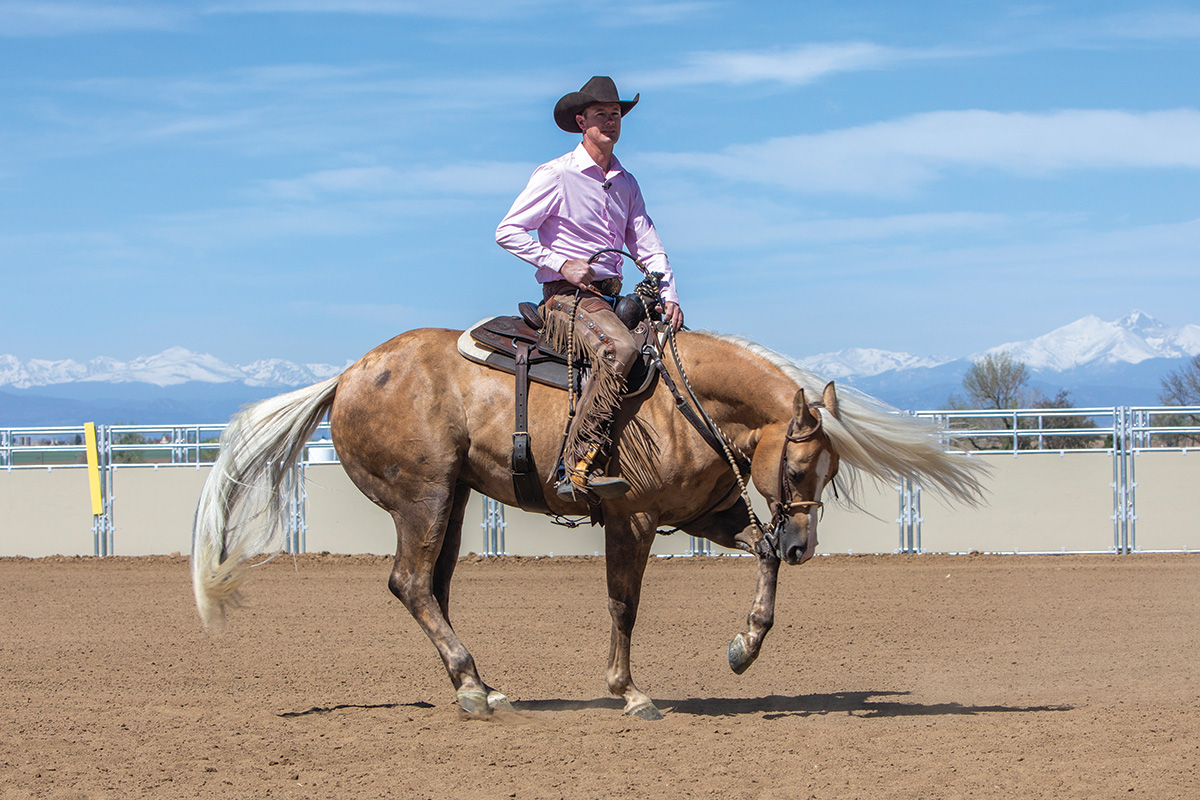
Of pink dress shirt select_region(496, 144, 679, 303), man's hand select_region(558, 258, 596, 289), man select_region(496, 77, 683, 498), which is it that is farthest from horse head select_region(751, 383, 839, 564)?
man's hand select_region(558, 258, 596, 289)

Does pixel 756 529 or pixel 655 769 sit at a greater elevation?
pixel 756 529

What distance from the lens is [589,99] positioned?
5.24m

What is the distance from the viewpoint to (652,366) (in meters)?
5.12

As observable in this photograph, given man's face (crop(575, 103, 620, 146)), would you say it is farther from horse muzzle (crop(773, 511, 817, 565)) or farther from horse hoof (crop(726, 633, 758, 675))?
horse hoof (crop(726, 633, 758, 675))

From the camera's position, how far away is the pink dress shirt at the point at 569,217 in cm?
524

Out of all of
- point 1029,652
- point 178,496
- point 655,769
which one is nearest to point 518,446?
point 655,769

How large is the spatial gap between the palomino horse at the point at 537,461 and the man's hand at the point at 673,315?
0.11 m

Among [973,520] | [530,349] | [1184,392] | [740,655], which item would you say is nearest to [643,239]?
[530,349]

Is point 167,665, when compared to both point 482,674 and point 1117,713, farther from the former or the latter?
point 1117,713

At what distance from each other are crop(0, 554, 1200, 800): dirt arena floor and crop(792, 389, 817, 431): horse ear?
129cm

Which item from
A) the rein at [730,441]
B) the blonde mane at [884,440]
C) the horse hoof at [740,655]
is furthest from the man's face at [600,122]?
the horse hoof at [740,655]

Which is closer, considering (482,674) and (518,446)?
(518,446)

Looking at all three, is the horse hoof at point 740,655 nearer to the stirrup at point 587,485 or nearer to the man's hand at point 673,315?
the stirrup at point 587,485

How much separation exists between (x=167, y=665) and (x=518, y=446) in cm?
308
